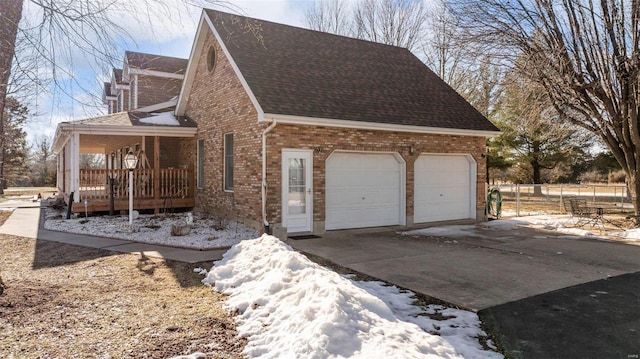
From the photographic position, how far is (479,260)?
7.92m

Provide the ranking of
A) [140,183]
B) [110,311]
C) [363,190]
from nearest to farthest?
[110,311] < [363,190] < [140,183]

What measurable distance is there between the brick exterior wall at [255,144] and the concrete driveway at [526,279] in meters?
1.74

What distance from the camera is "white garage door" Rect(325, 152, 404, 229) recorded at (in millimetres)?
11180

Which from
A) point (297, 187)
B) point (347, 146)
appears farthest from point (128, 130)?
point (347, 146)

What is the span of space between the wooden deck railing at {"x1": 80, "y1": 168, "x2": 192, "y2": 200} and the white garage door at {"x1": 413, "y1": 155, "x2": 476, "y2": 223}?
26.0 ft

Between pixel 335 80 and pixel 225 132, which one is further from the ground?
pixel 335 80

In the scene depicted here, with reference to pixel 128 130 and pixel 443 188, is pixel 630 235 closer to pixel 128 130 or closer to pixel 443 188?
pixel 443 188

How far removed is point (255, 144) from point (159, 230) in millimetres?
3520

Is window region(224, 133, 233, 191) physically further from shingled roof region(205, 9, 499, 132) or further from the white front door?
the white front door

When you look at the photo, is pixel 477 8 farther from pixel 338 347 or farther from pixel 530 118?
pixel 338 347

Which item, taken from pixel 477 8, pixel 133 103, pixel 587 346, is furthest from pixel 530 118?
pixel 133 103

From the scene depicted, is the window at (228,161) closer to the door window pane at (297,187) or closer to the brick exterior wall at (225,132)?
the brick exterior wall at (225,132)

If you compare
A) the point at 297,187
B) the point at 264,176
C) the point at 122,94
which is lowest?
the point at 297,187

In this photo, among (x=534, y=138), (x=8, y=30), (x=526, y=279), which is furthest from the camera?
(x=534, y=138)
